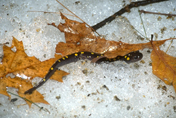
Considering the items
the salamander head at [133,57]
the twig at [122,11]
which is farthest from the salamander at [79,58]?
the twig at [122,11]

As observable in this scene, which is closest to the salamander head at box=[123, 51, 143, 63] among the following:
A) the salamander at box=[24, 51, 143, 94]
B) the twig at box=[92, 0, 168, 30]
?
the salamander at box=[24, 51, 143, 94]

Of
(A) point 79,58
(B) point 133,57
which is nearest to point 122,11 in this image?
(B) point 133,57

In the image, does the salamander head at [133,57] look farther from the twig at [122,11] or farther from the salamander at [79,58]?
the twig at [122,11]

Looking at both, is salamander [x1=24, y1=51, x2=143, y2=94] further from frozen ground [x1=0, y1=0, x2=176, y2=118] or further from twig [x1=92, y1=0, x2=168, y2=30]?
twig [x1=92, y1=0, x2=168, y2=30]

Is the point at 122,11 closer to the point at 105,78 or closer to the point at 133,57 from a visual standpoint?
the point at 133,57

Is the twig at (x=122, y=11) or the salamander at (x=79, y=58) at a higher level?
the twig at (x=122, y=11)

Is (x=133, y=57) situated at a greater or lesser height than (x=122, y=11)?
lesser
